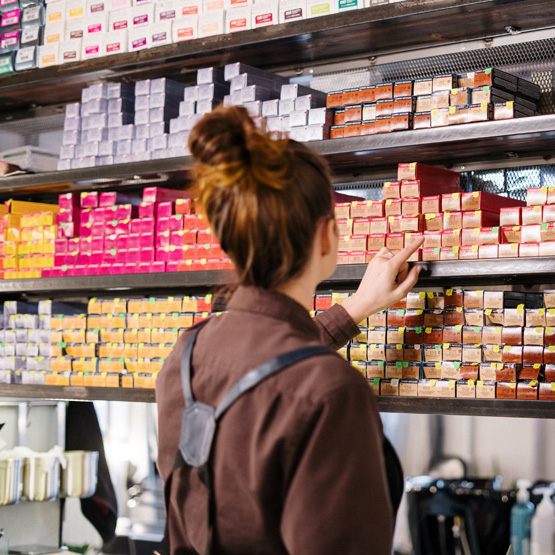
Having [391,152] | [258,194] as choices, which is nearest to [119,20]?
[391,152]

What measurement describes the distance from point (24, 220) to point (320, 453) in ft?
8.54

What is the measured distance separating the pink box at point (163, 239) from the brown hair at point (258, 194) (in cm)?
172

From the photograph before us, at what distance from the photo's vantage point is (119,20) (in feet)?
10.2

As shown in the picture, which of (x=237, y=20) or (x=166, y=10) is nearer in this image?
(x=237, y=20)

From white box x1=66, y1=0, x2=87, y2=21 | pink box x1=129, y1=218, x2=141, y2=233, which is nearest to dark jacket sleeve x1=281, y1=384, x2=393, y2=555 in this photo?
pink box x1=129, y1=218, x2=141, y2=233

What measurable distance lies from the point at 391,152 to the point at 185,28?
0.94m

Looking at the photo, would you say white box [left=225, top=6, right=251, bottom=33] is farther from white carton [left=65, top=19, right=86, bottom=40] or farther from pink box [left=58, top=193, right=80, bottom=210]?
pink box [left=58, top=193, right=80, bottom=210]

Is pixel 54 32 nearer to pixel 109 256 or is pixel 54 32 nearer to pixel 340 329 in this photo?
pixel 109 256

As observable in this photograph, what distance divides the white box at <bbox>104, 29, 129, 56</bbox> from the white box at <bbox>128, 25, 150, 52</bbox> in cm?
3

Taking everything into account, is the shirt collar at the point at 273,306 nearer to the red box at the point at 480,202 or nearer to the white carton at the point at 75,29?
the red box at the point at 480,202

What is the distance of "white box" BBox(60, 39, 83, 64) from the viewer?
321 cm

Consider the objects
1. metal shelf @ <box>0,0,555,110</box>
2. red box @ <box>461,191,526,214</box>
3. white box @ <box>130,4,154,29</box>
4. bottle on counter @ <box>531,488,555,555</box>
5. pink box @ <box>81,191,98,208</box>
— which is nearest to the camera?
red box @ <box>461,191,526,214</box>

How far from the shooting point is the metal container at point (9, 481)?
11.3ft

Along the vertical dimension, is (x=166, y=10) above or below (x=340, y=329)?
above
